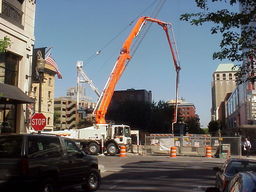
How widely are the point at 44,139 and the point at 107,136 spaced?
23763 millimetres

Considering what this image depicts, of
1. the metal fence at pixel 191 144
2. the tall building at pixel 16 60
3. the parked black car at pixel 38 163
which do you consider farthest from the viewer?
the metal fence at pixel 191 144

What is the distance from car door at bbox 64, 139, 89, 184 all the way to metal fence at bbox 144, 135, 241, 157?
22.9m

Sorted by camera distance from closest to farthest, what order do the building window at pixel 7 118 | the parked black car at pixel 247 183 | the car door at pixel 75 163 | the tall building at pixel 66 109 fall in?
the parked black car at pixel 247 183
the car door at pixel 75 163
the building window at pixel 7 118
the tall building at pixel 66 109

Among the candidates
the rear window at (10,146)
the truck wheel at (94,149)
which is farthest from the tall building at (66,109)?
the rear window at (10,146)

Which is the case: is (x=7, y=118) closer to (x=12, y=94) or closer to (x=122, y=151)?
(x=12, y=94)

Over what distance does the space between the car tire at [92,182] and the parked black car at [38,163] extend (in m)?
0.47

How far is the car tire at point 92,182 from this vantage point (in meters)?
11.8

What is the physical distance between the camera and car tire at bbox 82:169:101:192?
1179cm

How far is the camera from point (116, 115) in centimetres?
7919

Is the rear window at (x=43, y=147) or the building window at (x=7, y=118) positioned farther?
the building window at (x=7, y=118)

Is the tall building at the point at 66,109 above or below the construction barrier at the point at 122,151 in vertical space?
above

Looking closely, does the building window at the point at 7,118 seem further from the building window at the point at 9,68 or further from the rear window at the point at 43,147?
the rear window at the point at 43,147

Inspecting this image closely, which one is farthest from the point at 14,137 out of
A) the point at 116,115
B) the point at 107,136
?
the point at 116,115

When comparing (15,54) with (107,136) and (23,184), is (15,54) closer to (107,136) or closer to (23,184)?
(23,184)
